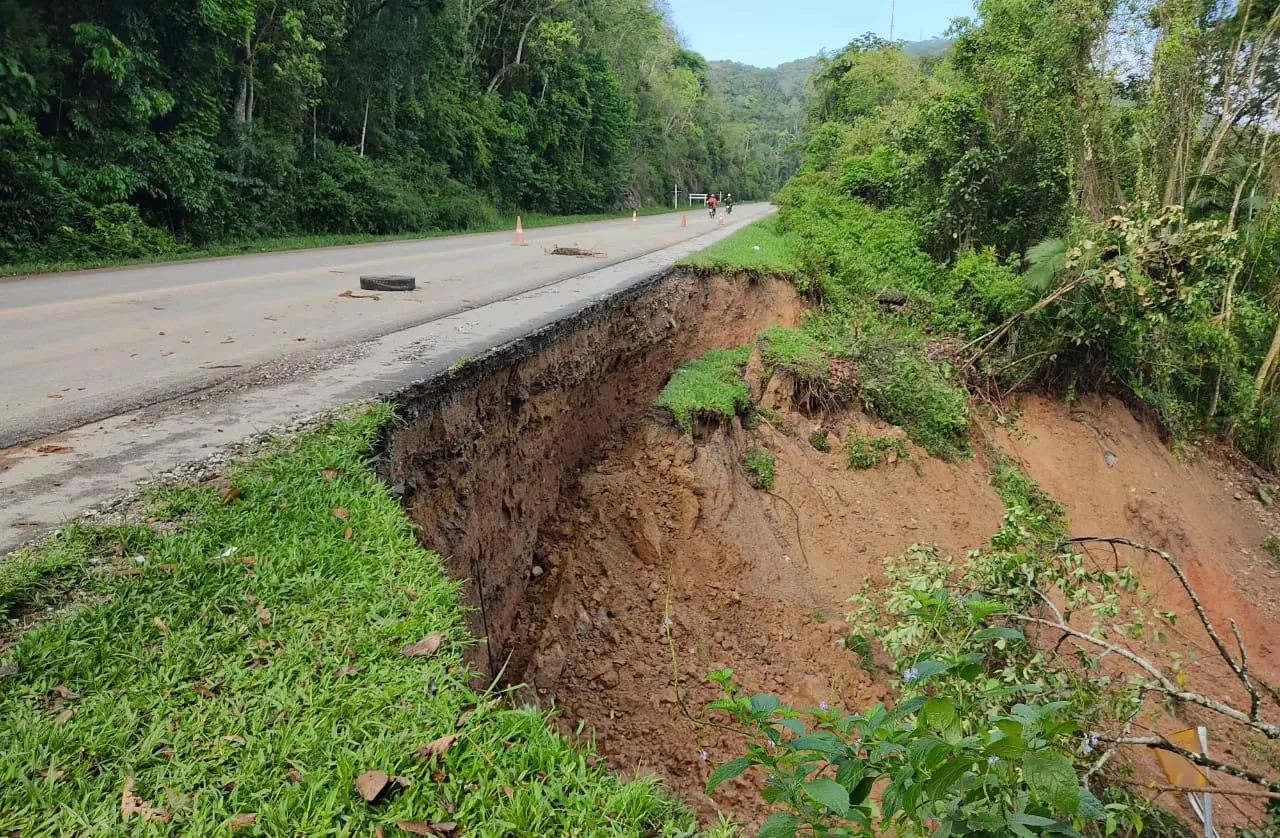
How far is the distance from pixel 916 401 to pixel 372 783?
31.4 ft

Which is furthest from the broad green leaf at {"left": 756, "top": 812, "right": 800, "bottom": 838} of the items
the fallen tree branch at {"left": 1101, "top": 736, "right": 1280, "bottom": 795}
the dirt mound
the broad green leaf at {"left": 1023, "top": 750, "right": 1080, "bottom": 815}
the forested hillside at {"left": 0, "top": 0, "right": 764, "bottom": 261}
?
the forested hillside at {"left": 0, "top": 0, "right": 764, "bottom": 261}

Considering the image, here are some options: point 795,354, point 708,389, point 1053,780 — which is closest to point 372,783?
point 1053,780

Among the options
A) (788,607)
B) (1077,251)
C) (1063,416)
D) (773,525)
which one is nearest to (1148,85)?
(1077,251)

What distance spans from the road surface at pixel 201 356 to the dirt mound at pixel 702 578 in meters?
2.09

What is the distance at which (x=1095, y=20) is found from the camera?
1113 centimetres

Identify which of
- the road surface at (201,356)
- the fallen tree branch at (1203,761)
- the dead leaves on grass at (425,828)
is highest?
the road surface at (201,356)

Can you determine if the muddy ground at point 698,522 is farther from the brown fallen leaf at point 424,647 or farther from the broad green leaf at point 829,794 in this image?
the broad green leaf at point 829,794

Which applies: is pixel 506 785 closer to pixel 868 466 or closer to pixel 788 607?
pixel 788 607

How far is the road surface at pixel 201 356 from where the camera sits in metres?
3.31

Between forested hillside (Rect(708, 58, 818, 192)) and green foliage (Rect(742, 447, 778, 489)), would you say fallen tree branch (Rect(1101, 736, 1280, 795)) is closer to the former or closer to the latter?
green foliage (Rect(742, 447, 778, 489))

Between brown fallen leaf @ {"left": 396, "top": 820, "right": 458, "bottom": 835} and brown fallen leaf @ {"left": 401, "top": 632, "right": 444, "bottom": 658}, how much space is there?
2.17 ft

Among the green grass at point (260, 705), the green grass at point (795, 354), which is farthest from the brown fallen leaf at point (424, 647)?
the green grass at point (795, 354)

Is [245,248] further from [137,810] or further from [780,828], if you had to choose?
[780,828]

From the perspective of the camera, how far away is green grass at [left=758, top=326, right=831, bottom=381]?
969cm
